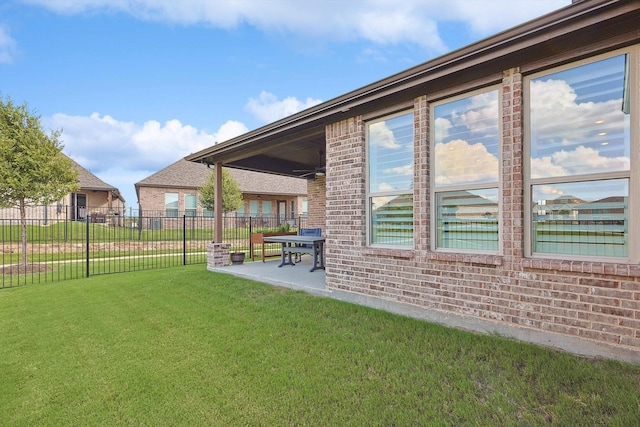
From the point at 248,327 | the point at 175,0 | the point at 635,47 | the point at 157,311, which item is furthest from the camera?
the point at 175,0

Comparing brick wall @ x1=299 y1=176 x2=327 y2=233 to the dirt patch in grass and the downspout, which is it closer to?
the downspout

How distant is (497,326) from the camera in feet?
11.6

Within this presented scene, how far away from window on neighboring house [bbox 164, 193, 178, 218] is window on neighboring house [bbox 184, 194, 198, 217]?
685mm

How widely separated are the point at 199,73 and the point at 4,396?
16.3 metres

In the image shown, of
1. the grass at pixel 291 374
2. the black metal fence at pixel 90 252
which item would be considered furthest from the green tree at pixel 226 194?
the grass at pixel 291 374

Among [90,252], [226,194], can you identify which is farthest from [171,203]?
[90,252]

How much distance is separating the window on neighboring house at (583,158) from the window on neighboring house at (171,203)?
23432 millimetres

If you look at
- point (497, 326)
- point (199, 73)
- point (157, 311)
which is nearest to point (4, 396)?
point (157, 311)

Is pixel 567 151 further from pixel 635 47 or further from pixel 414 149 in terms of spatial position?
pixel 414 149

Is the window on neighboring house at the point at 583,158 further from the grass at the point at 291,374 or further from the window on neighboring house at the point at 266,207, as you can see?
the window on neighboring house at the point at 266,207

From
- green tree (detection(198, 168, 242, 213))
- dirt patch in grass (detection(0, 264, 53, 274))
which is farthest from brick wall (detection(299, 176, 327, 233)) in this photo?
green tree (detection(198, 168, 242, 213))

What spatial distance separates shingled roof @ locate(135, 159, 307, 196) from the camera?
23.0 meters

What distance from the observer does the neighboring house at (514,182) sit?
2879 mm

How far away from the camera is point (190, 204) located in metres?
24.0
